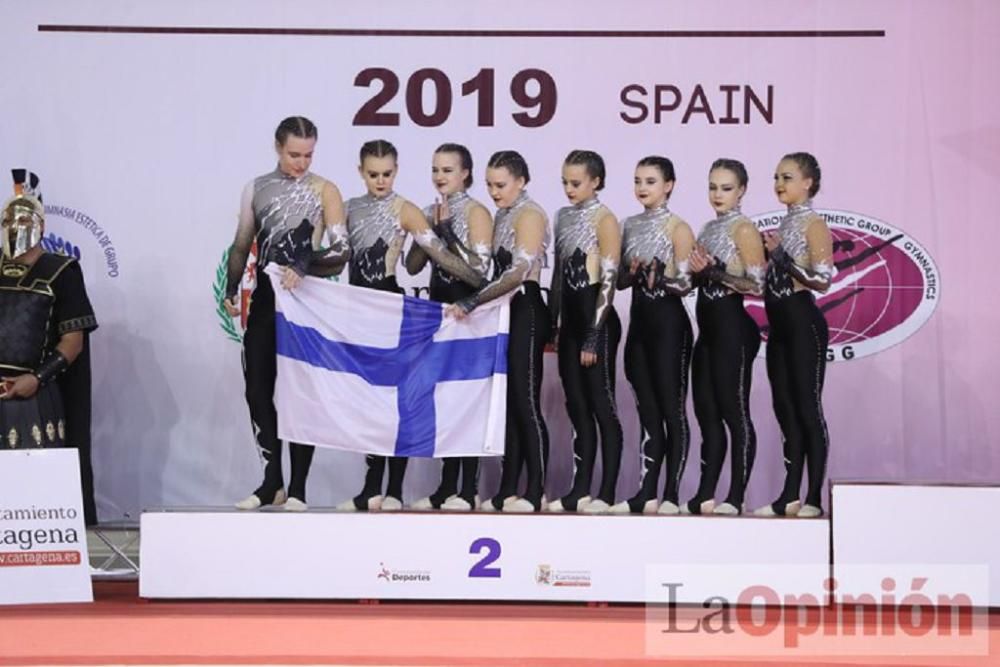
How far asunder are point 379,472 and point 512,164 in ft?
4.99

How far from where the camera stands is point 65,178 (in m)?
7.36

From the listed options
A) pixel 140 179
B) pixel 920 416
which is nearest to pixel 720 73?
pixel 920 416

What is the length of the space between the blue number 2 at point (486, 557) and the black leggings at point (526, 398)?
45cm

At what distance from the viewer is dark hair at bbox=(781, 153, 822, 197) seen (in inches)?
274

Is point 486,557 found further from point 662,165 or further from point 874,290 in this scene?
point 874,290

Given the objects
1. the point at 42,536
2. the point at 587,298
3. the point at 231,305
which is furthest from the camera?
the point at 231,305

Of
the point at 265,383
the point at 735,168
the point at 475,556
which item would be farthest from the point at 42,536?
the point at 735,168

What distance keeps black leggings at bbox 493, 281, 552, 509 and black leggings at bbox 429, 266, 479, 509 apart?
0.42 ft

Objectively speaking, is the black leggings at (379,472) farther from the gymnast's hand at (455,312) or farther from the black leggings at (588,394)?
the black leggings at (588,394)

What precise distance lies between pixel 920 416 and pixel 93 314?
3.92 m

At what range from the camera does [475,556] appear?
20.4ft

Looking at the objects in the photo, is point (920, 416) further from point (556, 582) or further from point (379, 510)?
point (379, 510)

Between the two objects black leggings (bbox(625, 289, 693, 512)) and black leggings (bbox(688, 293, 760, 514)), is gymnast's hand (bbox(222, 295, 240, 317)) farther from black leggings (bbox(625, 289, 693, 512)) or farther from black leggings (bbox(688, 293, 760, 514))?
black leggings (bbox(688, 293, 760, 514))

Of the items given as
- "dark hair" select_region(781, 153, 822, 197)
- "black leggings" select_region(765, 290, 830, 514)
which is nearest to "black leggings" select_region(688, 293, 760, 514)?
"black leggings" select_region(765, 290, 830, 514)
